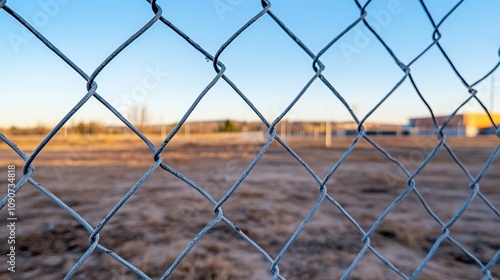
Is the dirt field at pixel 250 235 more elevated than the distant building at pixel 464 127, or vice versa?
the distant building at pixel 464 127

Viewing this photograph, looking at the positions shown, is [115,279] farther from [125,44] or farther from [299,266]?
[125,44]

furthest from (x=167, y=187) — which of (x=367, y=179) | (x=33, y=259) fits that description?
(x=367, y=179)

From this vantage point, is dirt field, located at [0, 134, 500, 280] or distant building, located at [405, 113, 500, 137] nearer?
dirt field, located at [0, 134, 500, 280]

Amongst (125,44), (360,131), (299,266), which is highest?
(125,44)

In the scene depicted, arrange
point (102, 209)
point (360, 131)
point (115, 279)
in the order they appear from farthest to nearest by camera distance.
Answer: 1. point (102, 209)
2. point (115, 279)
3. point (360, 131)

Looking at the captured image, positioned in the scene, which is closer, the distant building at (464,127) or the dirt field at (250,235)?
the dirt field at (250,235)

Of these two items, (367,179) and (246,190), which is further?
(367,179)

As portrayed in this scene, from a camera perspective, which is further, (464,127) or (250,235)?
(464,127)

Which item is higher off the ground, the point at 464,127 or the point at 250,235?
the point at 464,127

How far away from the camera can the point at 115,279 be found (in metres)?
1.63

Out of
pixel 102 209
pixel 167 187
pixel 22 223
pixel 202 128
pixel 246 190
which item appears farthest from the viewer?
pixel 202 128

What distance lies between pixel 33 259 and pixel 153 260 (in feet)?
2.64

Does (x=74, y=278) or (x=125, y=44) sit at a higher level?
(x=125, y=44)

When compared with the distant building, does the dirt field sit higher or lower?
lower
